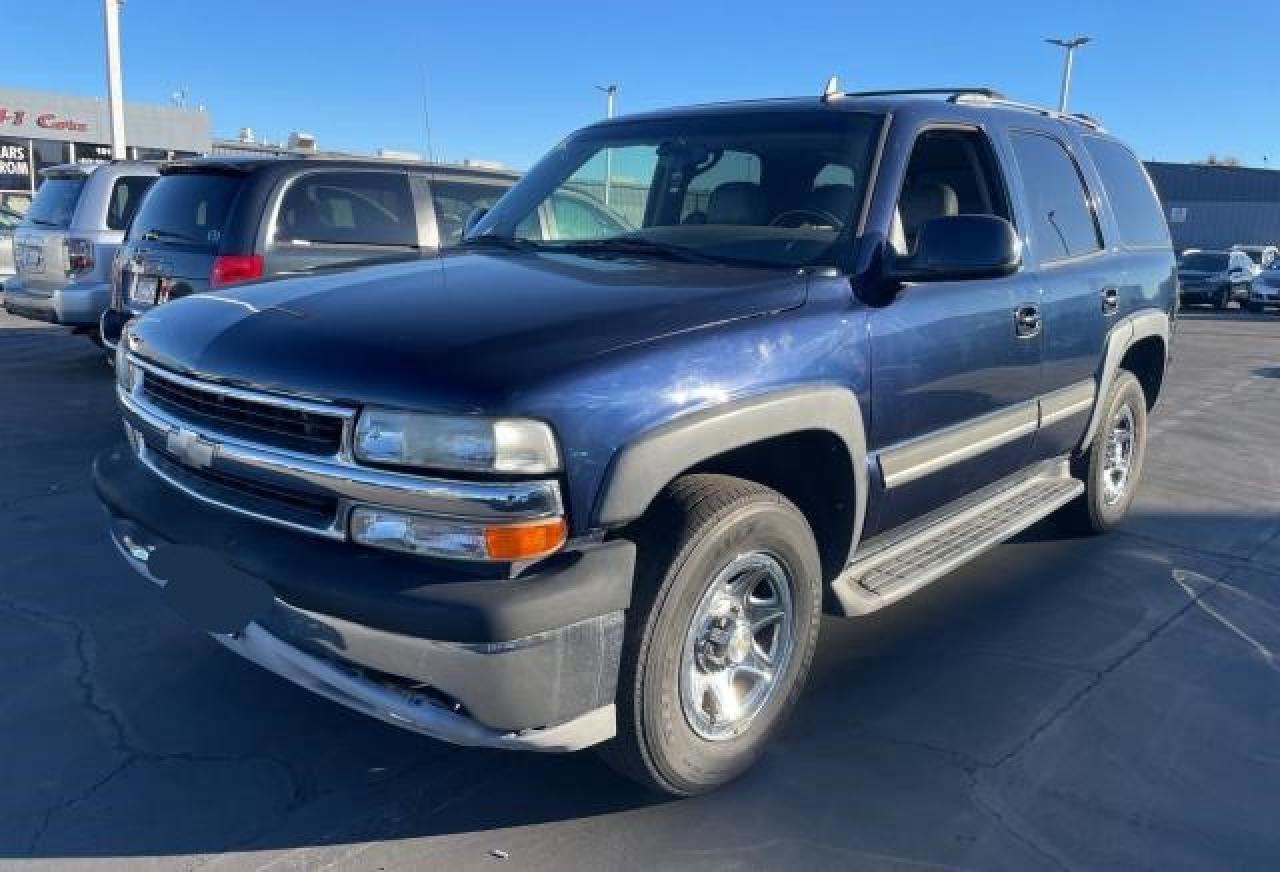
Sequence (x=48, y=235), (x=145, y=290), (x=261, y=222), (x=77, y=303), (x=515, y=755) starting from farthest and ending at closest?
1. (x=48, y=235)
2. (x=77, y=303)
3. (x=145, y=290)
4. (x=261, y=222)
5. (x=515, y=755)

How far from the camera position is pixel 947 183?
398 centimetres

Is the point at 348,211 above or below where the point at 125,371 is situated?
above

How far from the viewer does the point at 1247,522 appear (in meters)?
5.78

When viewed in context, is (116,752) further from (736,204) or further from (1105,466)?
(1105,466)

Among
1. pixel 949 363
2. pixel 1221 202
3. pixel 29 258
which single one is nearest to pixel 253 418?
pixel 949 363

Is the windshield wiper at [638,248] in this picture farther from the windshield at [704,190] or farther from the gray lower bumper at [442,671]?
the gray lower bumper at [442,671]

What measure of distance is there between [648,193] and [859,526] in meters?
1.73

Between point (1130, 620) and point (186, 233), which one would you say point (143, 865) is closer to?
point (1130, 620)

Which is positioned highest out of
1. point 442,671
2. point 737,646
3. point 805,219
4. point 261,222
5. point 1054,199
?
point 1054,199

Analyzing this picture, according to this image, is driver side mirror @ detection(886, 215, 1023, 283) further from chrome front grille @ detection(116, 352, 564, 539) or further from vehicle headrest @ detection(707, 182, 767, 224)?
chrome front grille @ detection(116, 352, 564, 539)

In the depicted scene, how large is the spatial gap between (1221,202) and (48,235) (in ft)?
178

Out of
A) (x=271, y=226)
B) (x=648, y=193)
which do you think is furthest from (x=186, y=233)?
(x=648, y=193)

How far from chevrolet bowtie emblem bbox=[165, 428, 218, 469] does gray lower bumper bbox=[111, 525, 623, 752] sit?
49cm

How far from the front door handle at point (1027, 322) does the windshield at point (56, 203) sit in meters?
8.73
